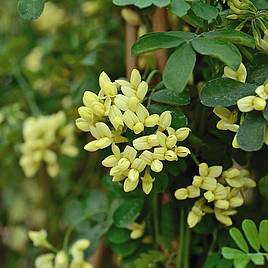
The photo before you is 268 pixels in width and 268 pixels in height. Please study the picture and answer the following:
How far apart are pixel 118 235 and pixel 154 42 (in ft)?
0.94

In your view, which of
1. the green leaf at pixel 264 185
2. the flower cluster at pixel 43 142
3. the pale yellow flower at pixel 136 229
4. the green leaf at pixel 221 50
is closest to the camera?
the green leaf at pixel 221 50

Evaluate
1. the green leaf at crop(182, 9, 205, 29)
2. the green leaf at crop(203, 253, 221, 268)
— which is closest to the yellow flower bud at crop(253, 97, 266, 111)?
the green leaf at crop(182, 9, 205, 29)

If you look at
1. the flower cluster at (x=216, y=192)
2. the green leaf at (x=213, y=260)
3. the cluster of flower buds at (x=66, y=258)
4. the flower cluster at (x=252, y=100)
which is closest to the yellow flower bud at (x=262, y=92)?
the flower cluster at (x=252, y=100)

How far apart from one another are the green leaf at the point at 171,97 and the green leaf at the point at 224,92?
0.04 meters

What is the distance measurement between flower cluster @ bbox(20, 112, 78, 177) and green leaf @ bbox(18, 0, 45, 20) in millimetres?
323

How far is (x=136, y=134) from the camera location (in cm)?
62

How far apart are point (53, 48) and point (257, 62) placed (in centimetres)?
52

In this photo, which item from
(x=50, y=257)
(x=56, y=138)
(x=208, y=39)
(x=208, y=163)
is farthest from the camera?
(x=56, y=138)

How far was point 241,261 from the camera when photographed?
66cm

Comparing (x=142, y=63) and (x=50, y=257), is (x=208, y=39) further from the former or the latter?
(x=50, y=257)

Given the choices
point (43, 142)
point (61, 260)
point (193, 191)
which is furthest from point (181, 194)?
point (43, 142)

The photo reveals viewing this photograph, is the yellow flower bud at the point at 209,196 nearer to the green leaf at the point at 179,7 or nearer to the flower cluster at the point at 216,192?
the flower cluster at the point at 216,192

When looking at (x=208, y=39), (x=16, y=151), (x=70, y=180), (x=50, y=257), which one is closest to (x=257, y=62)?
(x=208, y=39)

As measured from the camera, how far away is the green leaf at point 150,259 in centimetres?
77
